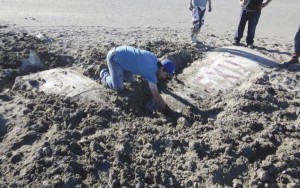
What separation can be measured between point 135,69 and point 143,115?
25.1 inches

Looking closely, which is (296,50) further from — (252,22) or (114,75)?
(114,75)

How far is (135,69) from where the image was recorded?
565 centimetres

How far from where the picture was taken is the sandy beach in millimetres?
4344

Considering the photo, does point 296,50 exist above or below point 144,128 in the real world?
above

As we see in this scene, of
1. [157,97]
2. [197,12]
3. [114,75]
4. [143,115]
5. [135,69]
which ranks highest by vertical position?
[197,12]

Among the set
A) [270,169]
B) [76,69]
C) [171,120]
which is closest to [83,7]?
[76,69]

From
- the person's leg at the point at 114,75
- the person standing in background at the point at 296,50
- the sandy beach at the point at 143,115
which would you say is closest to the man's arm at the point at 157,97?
the sandy beach at the point at 143,115

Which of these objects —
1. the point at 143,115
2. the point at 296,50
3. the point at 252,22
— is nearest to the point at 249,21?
the point at 252,22

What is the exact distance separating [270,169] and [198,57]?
3.18m

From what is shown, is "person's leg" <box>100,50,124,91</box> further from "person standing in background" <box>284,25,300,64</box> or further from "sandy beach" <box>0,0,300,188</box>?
"person standing in background" <box>284,25,300,64</box>

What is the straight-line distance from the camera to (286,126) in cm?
527

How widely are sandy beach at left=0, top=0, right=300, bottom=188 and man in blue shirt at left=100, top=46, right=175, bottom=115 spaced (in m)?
0.16

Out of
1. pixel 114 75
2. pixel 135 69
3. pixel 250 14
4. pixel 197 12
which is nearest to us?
pixel 135 69

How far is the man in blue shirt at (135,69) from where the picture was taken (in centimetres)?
542
